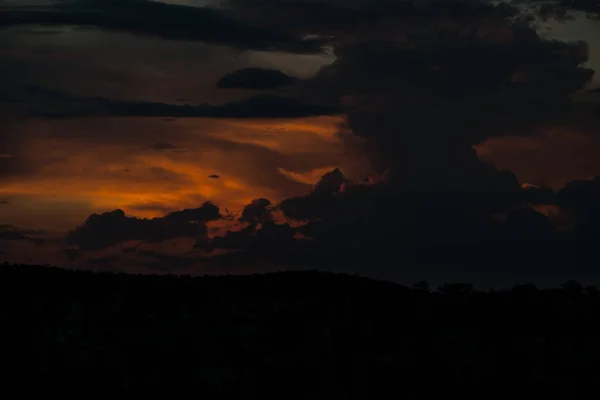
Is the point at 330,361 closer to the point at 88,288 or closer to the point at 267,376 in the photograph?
the point at 267,376

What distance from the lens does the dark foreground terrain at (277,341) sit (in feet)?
89.8

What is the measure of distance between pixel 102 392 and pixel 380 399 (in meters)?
8.11

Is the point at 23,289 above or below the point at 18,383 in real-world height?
above

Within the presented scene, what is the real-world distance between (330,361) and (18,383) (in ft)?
30.1

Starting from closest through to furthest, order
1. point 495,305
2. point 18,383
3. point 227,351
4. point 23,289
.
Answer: point 18,383
point 227,351
point 23,289
point 495,305

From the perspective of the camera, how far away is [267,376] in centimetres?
2767

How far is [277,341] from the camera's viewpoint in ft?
95.2

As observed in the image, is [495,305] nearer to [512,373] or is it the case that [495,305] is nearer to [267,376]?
[512,373]

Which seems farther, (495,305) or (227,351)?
(495,305)

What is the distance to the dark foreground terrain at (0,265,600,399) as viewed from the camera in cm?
2736

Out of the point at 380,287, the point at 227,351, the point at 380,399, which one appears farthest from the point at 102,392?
the point at 380,287

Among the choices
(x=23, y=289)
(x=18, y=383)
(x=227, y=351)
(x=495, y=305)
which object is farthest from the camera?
(x=495, y=305)

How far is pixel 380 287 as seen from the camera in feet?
113

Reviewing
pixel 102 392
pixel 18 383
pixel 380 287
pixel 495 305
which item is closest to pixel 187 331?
pixel 102 392
